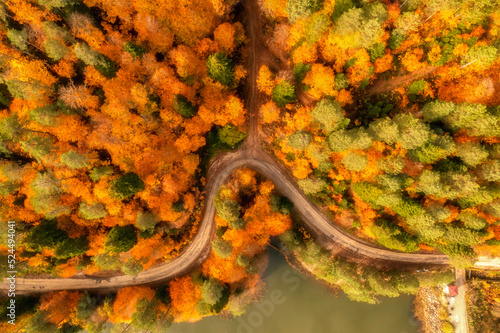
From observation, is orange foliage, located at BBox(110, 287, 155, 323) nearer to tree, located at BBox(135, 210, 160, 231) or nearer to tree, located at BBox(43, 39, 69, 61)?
tree, located at BBox(135, 210, 160, 231)

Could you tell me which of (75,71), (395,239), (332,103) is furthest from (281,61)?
(395,239)

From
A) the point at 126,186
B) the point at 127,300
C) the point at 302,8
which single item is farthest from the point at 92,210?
the point at 302,8

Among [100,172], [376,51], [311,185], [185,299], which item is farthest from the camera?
[185,299]

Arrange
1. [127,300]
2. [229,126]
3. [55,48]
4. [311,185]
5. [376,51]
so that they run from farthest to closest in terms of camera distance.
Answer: [127,300] → [311,185] → [229,126] → [376,51] → [55,48]

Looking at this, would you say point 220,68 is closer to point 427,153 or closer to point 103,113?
point 103,113

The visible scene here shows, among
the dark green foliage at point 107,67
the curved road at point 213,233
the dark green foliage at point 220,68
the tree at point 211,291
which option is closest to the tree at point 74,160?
the dark green foliage at point 107,67

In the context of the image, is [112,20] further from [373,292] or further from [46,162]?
[373,292]

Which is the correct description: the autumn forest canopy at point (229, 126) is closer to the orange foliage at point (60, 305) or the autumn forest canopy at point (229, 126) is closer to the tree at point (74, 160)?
the tree at point (74, 160)
